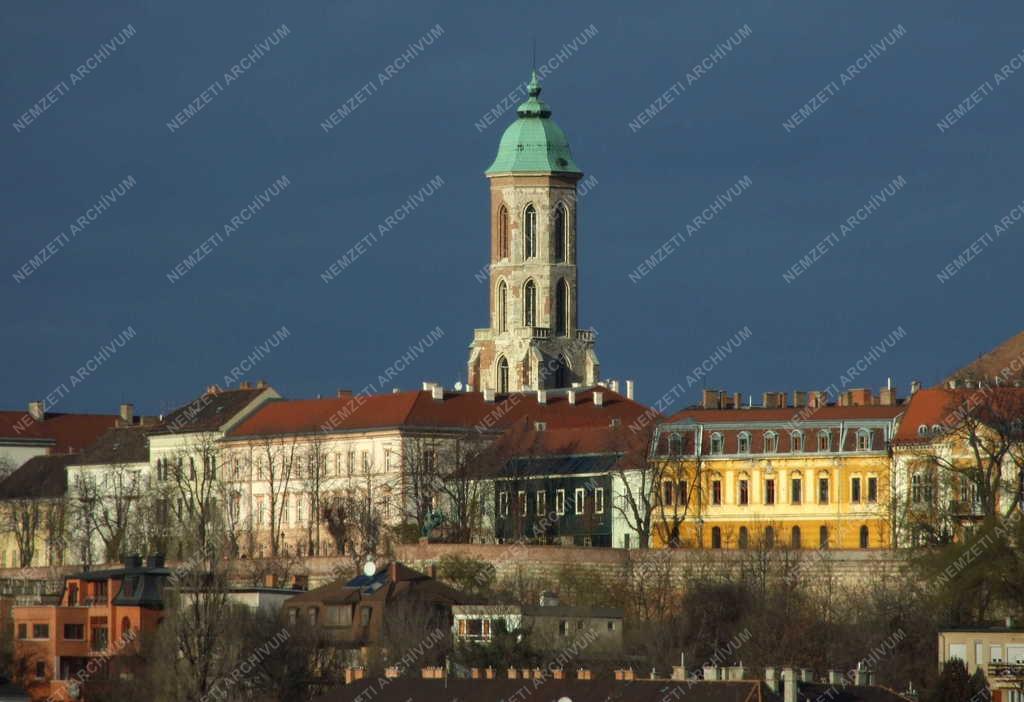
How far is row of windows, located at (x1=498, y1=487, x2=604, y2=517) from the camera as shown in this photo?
136m

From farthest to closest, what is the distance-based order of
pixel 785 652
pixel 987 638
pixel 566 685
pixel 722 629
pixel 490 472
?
pixel 490 472 → pixel 722 629 → pixel 785 652 → pixel 987 638 → pixel 566 685

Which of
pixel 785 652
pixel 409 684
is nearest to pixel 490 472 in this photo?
pixel 785 652

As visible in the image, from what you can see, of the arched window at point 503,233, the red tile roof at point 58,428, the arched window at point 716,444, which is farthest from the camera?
the red tile roof at point 58,428

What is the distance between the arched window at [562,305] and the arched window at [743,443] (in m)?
36.2

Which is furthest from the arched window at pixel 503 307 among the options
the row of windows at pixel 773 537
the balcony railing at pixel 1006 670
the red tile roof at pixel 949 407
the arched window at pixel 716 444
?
the balcony railing at pixel 1006 670

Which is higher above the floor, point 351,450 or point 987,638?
point 351,450

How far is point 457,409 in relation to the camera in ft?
503

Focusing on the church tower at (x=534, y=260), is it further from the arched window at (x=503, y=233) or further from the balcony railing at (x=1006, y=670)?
the balcony railing at (x=1006, y=670)

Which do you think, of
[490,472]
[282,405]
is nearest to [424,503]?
[490,472]

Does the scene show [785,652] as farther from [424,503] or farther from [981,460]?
[424,503]

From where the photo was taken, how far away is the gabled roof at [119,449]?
164000 mm

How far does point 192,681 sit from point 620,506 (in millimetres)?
38568

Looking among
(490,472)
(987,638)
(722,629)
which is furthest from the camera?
(490,472)

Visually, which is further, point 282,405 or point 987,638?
point 282,405
